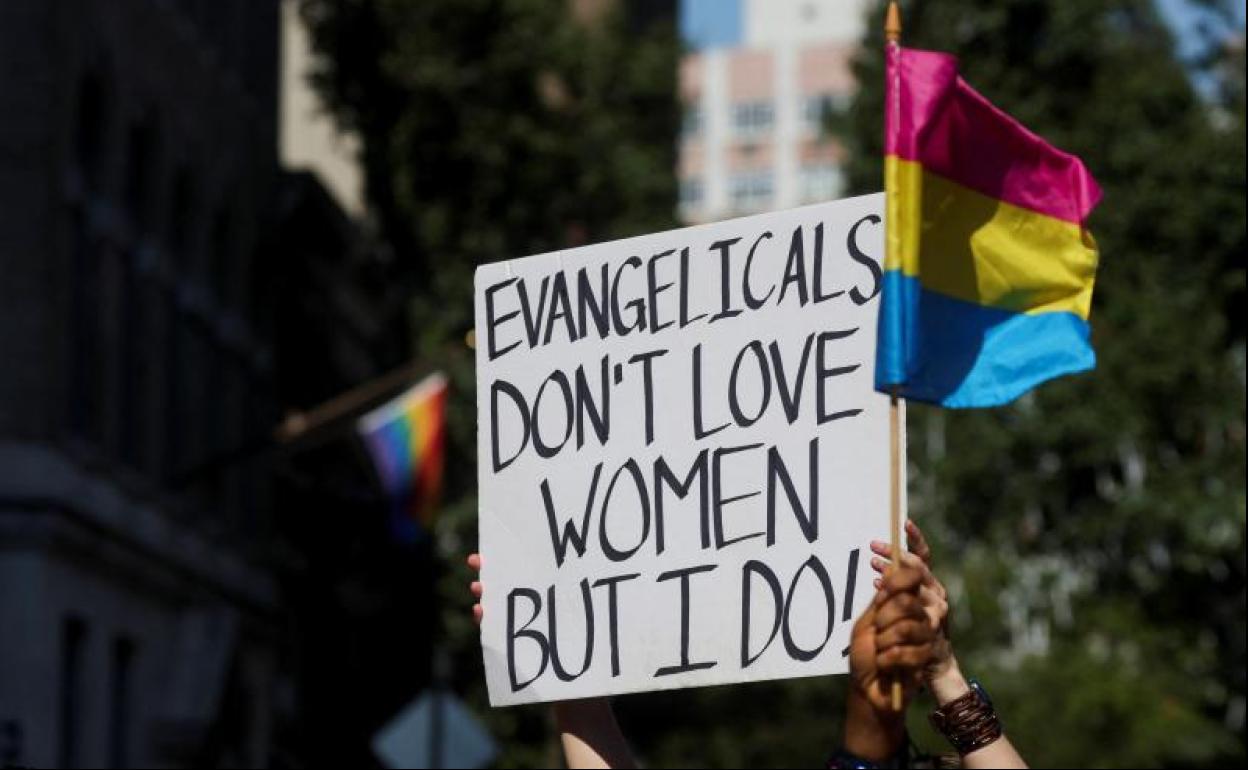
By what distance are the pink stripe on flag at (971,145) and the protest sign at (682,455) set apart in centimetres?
43

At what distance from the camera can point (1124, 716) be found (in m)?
45.8

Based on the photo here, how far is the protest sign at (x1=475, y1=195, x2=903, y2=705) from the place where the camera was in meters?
7.57

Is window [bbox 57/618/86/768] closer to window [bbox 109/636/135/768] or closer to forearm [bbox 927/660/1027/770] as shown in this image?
window [bbox 109/636/135/768]

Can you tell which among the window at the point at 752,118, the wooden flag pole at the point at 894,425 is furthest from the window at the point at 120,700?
the window at the point at 752,118

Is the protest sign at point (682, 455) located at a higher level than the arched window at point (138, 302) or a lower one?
lower

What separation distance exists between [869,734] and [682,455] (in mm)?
1850

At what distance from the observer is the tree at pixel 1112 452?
31.0 m

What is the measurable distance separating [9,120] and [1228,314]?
880 cm

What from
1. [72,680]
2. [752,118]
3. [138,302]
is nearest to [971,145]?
[72,680]

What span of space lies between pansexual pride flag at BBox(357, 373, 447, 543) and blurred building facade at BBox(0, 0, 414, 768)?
4.06ft

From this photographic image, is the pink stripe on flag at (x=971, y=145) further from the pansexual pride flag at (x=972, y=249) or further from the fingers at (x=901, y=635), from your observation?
the fingers at (x=901, y=635)

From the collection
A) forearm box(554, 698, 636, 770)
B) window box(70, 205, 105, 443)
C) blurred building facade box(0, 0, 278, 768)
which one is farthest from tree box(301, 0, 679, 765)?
forearm box(554, 698, 636, 770)

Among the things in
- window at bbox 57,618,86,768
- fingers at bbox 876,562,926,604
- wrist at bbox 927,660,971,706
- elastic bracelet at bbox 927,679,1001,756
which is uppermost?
window at bbox 57,618,86,768

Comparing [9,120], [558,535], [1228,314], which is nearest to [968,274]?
[558,535]
